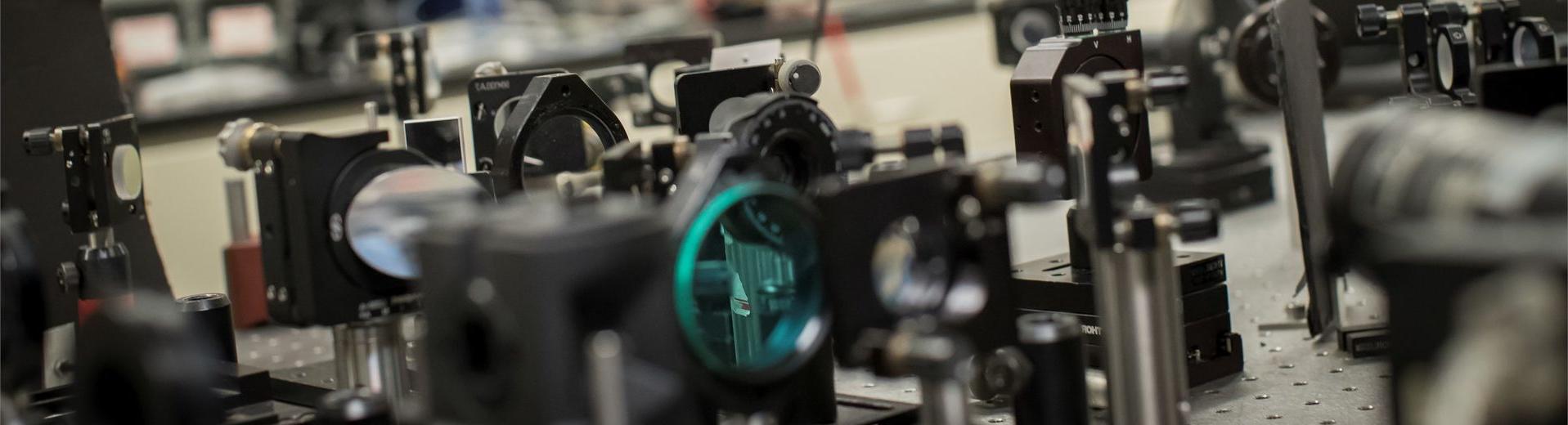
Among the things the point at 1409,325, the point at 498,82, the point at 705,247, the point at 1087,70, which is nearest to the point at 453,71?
the point at 498,82

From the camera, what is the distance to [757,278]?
1.05 metres

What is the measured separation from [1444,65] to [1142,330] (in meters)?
0.78

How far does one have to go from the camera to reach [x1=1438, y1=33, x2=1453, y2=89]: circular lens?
158 centimetres

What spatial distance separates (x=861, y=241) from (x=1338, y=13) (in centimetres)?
112

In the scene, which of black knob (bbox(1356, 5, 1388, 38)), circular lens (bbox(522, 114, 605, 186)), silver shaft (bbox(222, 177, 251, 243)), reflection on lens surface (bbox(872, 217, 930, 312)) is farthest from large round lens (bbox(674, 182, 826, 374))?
silver shaft (bbox(222, 177, 251, 243))

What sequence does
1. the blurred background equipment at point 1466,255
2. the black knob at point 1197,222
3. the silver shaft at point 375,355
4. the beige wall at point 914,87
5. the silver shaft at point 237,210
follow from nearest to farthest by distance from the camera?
1. the blurred background equipment at point 1466,255
2. the black knob at point 1197,222
3. the silver shaft at point 375,355
4. the silver shaft at point 237,210
5. the beige wall at point 914,87

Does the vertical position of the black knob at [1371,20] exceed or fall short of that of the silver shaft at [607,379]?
it exceeds it

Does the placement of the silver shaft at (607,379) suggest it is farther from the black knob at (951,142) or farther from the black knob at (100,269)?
the black knob at (100,269)

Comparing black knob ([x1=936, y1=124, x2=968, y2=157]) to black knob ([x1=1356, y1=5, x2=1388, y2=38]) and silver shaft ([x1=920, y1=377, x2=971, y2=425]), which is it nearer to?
silver shaft ([x1=920, y1=377, x2=971, y2=425])

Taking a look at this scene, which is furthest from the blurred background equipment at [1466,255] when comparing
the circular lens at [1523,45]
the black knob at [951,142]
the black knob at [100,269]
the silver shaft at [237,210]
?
the silver shaft at [237,210]

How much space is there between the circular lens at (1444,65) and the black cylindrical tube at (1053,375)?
2.41 ft

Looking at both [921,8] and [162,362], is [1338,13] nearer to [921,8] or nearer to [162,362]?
[162,362]

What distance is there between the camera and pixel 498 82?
4.77 ft

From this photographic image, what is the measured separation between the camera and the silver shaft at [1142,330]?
978mm
